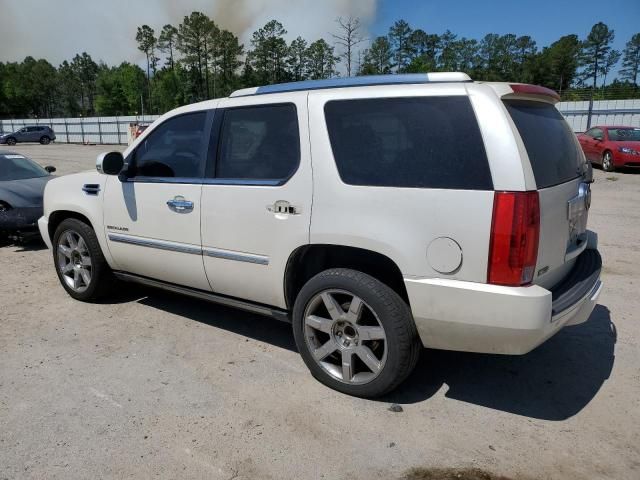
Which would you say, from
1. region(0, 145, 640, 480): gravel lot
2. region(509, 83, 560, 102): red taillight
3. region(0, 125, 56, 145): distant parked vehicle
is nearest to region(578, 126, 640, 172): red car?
region(0, 145, 640, 480): gravel lot

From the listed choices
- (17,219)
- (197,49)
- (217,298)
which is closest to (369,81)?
(217,298)

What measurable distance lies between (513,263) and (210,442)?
1.88 meters

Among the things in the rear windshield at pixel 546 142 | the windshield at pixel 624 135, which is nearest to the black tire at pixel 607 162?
the windshield at pixel 624 135

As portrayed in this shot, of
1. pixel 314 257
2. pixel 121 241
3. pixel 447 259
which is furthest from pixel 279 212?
pixel 121 241

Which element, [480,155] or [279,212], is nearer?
[480,155]

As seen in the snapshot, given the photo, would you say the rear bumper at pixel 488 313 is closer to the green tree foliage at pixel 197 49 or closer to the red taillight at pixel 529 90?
the red taillight at pixel 529 90

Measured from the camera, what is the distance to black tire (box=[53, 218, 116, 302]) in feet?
15.3

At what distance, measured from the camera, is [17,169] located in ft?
26.9

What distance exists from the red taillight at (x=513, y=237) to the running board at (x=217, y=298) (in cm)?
153

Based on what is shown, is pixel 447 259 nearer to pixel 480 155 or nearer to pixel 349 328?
pixel 480 155

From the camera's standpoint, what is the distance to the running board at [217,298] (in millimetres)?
3600

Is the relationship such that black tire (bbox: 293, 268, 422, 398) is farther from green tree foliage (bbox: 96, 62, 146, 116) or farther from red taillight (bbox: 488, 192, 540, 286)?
green tree foliage (bbox: 96, 62, 146, 116)

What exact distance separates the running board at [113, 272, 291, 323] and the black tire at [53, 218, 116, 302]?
17cm

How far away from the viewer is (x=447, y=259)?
2730mm
